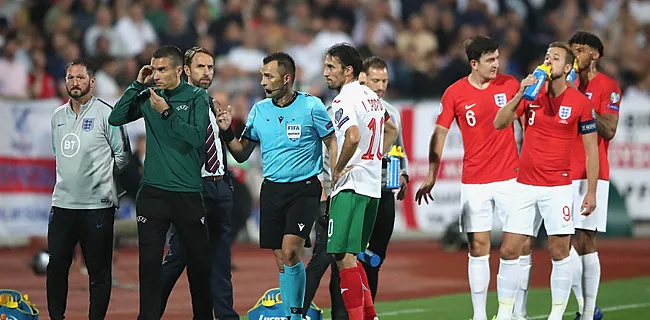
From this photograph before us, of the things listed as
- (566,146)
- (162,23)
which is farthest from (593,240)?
(162,23)

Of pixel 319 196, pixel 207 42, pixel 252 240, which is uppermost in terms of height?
pixel 207 42

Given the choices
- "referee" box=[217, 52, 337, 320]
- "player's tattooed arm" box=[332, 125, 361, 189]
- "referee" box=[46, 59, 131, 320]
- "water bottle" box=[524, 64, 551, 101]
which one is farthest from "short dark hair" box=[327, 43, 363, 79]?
"referee" box=[46, 59, 131, 320]

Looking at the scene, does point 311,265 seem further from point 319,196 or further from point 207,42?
point 207,42

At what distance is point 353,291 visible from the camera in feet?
30.5

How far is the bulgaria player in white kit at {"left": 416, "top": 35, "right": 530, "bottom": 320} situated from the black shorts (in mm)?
1319

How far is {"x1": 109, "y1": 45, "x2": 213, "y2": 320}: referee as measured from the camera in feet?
28.8

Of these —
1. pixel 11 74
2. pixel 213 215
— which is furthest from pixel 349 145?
pixel 11 74

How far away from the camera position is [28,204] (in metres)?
17.7

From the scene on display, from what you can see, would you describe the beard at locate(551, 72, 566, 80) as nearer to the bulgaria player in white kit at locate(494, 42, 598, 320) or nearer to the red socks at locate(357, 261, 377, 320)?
the bulgaria player in white kit at locate(494, 42, 598, 320)

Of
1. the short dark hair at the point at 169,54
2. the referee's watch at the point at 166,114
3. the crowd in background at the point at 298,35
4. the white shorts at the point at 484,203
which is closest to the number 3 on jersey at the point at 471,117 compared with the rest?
the white shorts at the point at 484,203

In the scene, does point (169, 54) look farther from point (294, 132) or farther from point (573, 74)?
point (573, 74)

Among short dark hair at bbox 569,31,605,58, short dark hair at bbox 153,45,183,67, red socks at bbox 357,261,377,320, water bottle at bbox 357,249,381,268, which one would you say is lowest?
red socks at bbox 357,261,377,320

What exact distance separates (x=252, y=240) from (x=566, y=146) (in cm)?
1059

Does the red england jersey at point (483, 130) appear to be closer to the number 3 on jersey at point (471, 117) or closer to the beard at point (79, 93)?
the number 3 on jersey at point (471, 117)
